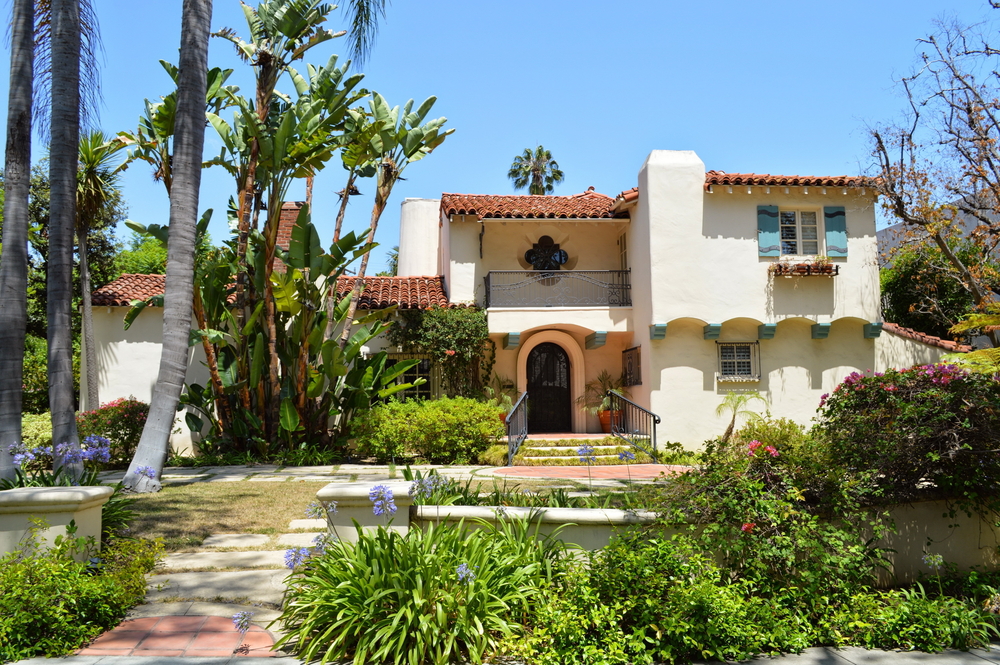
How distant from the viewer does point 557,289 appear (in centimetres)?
1783

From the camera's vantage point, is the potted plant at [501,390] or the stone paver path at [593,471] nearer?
the stone paver path at [593,471]

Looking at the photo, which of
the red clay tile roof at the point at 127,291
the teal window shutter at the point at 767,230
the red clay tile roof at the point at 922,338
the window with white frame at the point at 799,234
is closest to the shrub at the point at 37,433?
the red clay tile roof at the point at 127,291

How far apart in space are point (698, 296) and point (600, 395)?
3554 millimetres

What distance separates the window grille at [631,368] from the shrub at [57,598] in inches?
512

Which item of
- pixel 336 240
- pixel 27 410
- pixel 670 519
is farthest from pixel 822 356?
pixel 27 410

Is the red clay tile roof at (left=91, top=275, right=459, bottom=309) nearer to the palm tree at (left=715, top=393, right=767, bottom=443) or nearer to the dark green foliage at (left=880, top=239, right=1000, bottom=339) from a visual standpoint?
the palm tree at (left=715, top=393, right=767, bottom=443)

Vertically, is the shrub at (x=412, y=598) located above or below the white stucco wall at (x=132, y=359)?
below

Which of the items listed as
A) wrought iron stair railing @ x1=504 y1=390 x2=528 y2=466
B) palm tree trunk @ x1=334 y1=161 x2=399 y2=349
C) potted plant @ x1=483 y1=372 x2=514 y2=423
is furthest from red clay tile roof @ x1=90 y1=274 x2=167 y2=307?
wrought iron stair railing @ x1=504 y1=390 x2=528 y2=466

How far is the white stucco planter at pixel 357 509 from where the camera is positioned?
5.20 m

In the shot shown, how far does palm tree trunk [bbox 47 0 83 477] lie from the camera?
809 cm

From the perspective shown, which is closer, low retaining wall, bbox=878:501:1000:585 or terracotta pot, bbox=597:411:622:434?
low retaining wall, bbox=878:501:1000:585

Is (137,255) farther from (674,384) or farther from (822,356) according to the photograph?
(822,356)

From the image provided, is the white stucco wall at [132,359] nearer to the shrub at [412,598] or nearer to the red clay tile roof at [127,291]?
the red clay tile roof at [127,291]

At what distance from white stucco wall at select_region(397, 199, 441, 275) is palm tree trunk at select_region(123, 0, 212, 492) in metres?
13.7
